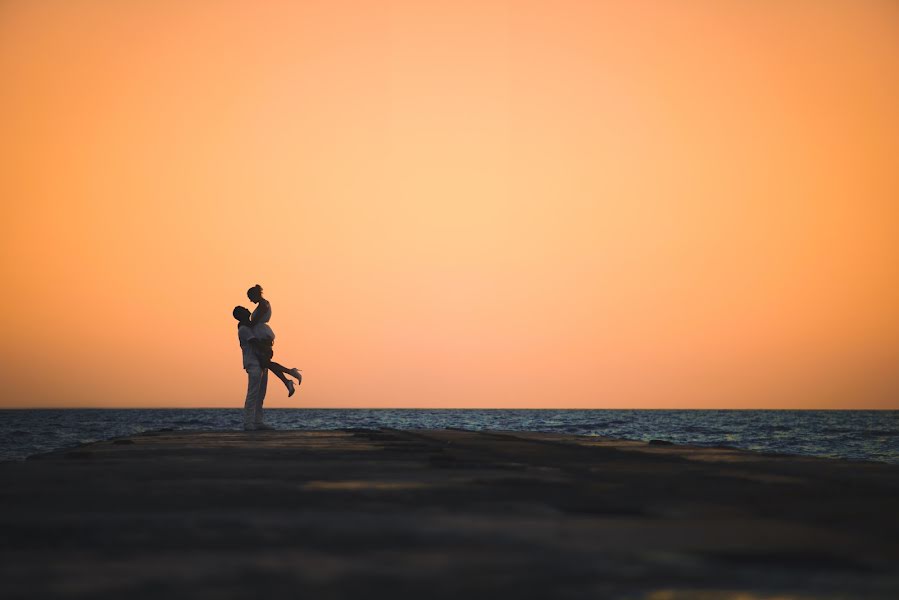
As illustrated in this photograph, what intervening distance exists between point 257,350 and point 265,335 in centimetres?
Result: 32

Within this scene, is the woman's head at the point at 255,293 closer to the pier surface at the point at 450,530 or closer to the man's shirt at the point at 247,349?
the man's shirt at the point at 247,349

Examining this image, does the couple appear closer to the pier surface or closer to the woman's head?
the woman's head

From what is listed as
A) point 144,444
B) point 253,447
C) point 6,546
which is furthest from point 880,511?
point 144,444

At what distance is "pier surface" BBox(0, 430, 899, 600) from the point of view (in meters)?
3.47

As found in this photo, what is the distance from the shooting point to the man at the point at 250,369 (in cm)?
1870

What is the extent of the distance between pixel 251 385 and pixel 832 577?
630 inches

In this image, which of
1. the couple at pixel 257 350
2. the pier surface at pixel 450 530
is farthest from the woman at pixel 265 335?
the pier surface at pixel 450 530

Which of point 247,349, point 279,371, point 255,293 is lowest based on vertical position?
point 279,371

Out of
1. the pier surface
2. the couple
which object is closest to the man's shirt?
the couple

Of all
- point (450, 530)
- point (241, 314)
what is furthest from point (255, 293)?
point (450, 530)

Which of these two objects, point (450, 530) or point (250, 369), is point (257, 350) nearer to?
point (250, 369)

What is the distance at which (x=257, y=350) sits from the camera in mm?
18750

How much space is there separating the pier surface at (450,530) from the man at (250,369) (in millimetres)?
9563

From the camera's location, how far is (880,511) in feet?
18.4
